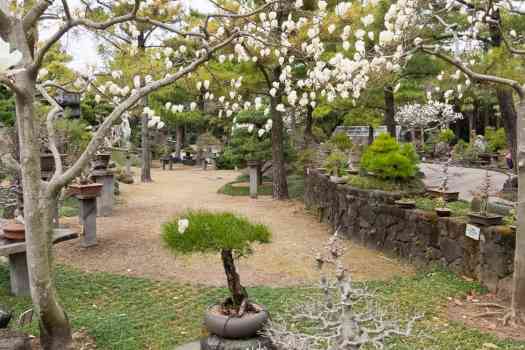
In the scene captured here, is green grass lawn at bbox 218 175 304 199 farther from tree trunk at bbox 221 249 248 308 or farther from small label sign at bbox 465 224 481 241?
tree trunk at bbox 221 249 248 308

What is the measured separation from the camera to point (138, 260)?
242 inches

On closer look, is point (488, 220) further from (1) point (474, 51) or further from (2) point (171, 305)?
(2) point (171, 305)

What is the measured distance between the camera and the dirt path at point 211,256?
18.3ft

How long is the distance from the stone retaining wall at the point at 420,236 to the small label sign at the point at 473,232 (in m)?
0.05

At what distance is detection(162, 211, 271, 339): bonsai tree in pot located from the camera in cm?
301

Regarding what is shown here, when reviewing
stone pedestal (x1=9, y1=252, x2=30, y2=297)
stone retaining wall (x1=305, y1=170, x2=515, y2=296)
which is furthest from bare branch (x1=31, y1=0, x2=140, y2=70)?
stone retaining wall (x1=305, y1=170, x2=515, y2=296)

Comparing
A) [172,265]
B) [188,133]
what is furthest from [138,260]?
[188,133]

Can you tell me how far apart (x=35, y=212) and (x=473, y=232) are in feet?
13.6

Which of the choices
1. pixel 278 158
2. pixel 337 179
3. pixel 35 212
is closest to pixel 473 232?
pixel 337 179

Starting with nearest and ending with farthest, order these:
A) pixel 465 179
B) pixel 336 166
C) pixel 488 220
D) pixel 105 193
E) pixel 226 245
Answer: pixel 226 245, pixel 488 220, pixel 336 166, pixel 105 193, pixel 465 179

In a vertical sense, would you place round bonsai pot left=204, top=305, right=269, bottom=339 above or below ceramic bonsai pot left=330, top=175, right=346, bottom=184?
below

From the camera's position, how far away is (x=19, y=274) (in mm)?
4652

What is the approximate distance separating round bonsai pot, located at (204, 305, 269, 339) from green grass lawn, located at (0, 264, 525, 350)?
68 centimetres

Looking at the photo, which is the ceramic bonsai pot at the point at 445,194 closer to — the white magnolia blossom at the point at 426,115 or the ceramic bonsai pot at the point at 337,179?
the ceramic bonsai pot at the point at 337,179
